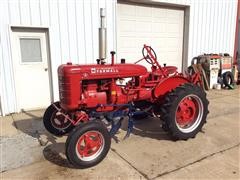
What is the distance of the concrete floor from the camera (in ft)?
9.09

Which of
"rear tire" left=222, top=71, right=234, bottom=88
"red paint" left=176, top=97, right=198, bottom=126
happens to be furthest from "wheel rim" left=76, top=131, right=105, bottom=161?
"rear tire" left=222, top=71, right=234, bottom=88

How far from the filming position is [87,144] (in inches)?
115

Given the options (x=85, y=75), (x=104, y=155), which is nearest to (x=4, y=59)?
(x=85, y=75)

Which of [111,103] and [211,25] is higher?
[211,25]

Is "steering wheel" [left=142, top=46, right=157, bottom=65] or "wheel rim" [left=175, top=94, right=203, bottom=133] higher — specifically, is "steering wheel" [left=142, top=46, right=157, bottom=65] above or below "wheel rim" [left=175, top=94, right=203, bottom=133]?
above

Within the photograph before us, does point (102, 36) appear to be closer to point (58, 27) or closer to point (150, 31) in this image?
point (58, 27)

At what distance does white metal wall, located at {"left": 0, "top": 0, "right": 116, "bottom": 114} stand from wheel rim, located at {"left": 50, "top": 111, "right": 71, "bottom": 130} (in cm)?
189

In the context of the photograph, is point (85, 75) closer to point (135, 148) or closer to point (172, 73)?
point (135, 148)

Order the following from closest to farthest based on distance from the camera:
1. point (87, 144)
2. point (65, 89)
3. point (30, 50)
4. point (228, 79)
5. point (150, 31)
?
point (87, 144)
point (65, 89)
point (30, 50)
point (150, 31)
point (228, 79)

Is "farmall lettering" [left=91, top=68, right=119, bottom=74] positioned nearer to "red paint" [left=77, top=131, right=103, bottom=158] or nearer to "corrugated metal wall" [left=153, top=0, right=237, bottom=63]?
"red paint" [left=77, top=131, right=103, bottom=158]

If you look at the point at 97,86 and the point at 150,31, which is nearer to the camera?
the point at 97,86

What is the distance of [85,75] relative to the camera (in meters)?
3.13

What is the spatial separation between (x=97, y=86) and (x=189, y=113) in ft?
5.07

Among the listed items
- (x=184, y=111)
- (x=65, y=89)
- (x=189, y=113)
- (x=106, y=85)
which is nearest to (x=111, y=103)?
(x=106, y=85)
